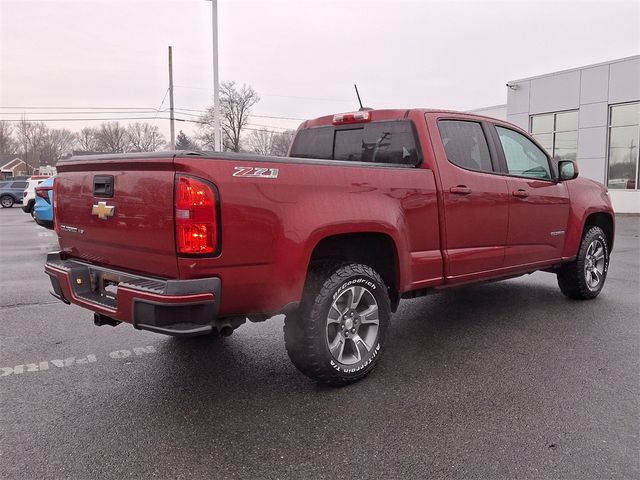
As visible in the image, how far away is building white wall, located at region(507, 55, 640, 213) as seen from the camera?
19281 mm

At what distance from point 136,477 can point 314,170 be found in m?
1.94

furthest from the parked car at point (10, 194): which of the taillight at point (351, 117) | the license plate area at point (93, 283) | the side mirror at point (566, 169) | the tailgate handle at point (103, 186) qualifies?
the side mirror at point (566, 169)

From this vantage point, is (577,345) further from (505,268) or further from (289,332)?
(289,332)

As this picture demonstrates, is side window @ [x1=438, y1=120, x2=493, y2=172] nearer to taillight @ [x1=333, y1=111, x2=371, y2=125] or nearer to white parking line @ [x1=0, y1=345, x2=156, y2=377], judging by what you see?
taillight @ [x1=333, y1=111, x2=371, y2=125]

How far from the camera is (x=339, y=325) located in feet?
11.7

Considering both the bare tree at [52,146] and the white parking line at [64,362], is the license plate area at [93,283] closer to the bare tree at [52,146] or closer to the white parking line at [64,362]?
the white parking line at [64,362]

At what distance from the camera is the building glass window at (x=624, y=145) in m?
19.5

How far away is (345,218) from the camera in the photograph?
3.42 m

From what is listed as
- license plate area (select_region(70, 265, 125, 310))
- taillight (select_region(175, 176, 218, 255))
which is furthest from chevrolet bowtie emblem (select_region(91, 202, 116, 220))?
taillight (select_region(175, 176, 218, 255))

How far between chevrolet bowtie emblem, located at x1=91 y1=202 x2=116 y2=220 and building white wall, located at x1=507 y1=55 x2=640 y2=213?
2078cm

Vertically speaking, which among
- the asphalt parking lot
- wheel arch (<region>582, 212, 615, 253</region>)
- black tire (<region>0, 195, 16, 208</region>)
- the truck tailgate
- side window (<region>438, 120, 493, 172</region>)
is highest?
side window (<region>438, 120, 493, 172</region>)

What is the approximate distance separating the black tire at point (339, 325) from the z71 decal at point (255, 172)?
82 cm

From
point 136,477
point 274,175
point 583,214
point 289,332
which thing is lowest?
point 136,477

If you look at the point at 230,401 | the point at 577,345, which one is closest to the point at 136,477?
the point at 230,401
